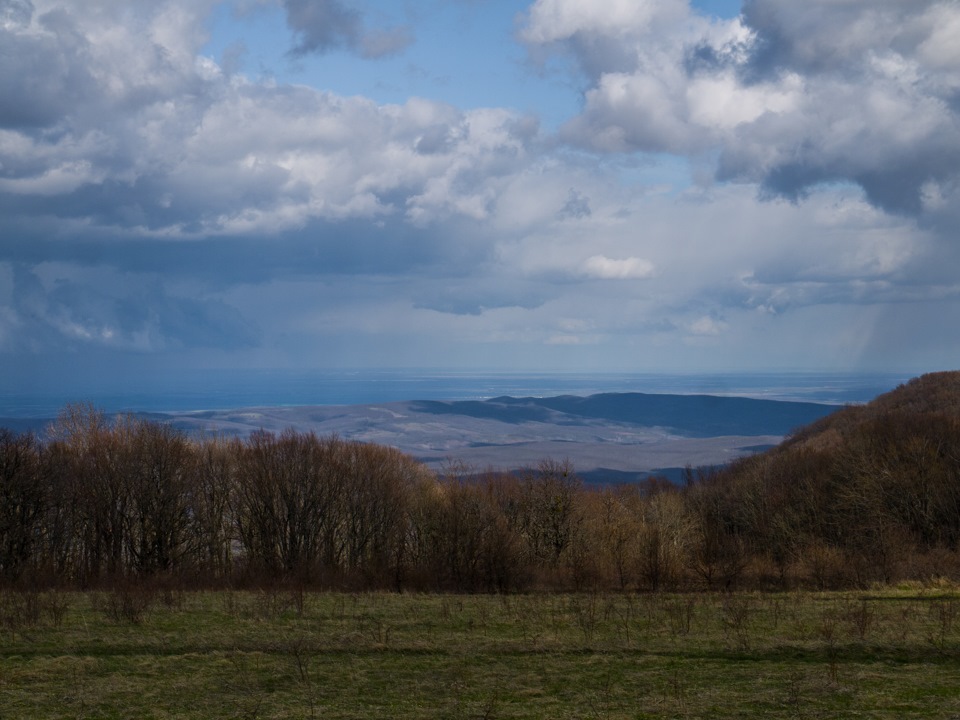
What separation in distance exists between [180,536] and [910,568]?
40406 millimetres

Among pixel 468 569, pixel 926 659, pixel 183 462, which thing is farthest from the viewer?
pixel 183 462

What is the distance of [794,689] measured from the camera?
13406mm

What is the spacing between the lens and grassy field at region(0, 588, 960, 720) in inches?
515

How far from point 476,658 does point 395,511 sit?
44.7 metres

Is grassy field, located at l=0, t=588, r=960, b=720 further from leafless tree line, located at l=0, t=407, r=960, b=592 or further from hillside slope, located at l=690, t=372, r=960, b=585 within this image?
hillside slope, located at l=690, t=372, r=960, b=585

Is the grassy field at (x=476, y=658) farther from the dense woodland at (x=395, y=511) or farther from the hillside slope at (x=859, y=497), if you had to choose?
the hillside slope at (x=859, y=497)

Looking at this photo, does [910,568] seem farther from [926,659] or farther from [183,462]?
[183,462]

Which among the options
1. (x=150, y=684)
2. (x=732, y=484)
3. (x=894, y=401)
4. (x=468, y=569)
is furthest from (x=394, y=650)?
(x=894, y=401)

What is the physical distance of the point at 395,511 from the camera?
60344mm

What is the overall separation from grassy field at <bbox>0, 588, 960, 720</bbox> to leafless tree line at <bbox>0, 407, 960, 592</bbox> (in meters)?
16.8

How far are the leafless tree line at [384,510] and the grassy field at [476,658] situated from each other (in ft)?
55.2

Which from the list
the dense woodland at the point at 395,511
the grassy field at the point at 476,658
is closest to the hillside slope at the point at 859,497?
the dense woodland at the point at 395,511

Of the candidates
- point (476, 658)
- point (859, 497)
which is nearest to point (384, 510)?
point (859, 497)

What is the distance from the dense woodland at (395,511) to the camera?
44.6 metres
